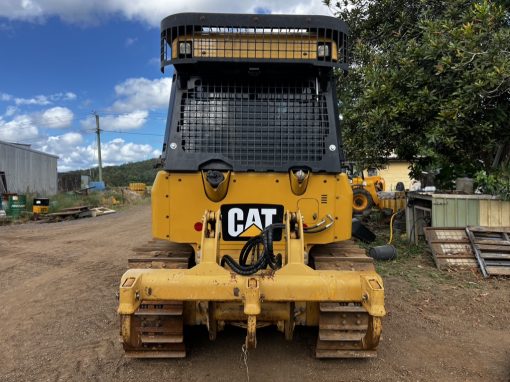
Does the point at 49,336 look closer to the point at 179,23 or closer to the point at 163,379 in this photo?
the point at 163,379

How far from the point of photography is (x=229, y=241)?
4.01 metres

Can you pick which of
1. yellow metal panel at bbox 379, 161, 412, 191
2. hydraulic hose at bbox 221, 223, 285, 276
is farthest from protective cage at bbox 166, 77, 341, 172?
yellow metal panel at bbox 379, 161, 412, 191

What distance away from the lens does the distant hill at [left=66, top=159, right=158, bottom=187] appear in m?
64.8

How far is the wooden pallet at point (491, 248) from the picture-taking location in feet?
23.7

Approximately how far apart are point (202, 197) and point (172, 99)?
1077 mm

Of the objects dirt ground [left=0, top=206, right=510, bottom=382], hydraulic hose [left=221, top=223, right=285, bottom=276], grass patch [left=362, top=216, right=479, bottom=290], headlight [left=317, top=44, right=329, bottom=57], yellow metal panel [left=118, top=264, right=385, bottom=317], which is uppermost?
headlight [left=317, top=44, right=329, bottom=57]

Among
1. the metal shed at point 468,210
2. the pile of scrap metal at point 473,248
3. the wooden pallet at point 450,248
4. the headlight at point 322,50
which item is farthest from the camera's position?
the metal shed at point 468,210

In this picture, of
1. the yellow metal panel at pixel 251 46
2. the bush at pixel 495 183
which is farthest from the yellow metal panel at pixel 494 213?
the yellow metal panel at pixel 251 46

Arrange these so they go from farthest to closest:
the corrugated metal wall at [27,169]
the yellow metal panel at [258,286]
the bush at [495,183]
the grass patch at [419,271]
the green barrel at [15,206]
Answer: the corrugated metal wall at [27,169], the green barrel at [15,206], the bush at [495,183], the grass patch at [419,271], the yellow metal panel at [258,286]

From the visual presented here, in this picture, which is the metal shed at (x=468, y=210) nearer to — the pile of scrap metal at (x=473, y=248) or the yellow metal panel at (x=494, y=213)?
the yellow metal panel at (x=494, y=213)

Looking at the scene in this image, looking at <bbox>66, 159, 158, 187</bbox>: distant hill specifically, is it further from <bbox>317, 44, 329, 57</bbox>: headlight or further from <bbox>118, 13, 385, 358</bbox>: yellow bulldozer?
<bbox>317, 44, 329, 57</bbox>: headlight

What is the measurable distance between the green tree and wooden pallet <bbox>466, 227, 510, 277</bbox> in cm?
155

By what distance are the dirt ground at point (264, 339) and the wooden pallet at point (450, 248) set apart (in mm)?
297

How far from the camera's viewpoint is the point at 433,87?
848cm
